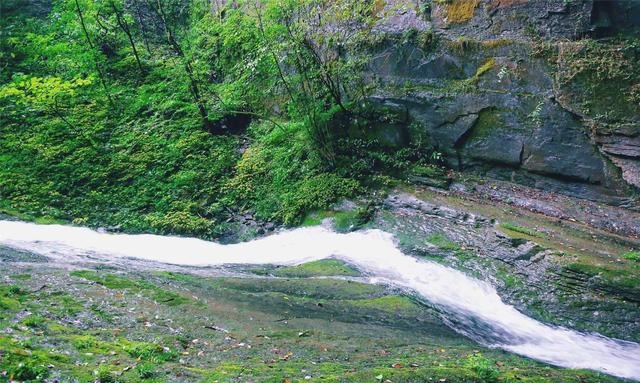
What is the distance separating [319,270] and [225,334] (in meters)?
3.64

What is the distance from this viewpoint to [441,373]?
5.70 m

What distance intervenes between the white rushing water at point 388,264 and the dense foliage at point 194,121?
944 millimetres

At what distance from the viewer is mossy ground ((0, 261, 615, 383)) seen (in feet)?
17.3

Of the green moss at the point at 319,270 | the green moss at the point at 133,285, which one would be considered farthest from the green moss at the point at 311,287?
the green moss at the point at 133,285

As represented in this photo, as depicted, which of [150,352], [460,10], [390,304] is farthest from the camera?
[460,10]

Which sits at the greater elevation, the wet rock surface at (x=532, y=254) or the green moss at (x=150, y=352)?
the wet rock surface at (x=532, y=254)

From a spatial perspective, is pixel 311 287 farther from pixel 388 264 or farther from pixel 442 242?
pixel 442 242

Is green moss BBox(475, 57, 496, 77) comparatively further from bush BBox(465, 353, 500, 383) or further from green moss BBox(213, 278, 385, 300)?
bush BBox(465, 353, 500, 383)

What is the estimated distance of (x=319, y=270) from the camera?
33.3ft

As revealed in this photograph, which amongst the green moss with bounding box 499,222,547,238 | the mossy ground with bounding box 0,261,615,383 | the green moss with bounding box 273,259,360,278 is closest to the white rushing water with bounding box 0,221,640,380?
the green moss with bounding box 273,259,360,278

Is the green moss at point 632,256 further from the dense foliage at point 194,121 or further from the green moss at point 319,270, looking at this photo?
the dense foliage at point 194,121

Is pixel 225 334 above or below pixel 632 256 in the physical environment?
below

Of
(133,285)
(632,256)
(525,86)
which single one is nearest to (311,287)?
(133,285)

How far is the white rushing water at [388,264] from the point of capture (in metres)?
7.91
